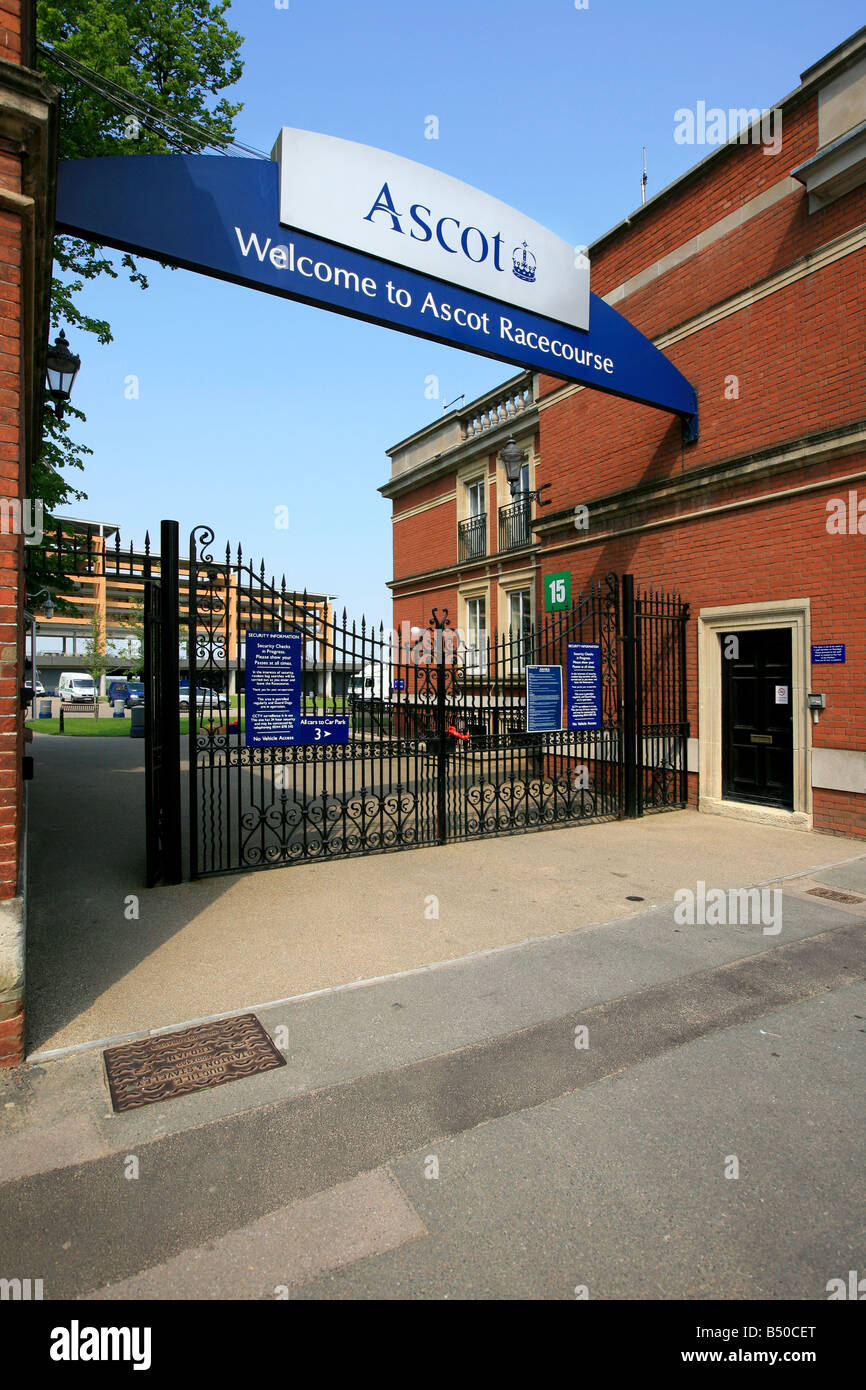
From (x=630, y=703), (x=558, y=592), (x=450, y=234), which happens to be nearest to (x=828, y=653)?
(x=630, y=703)

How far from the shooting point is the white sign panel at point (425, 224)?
7004 mm

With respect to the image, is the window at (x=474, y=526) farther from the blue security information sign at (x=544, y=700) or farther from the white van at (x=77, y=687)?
the white van at (x=77, y=687)

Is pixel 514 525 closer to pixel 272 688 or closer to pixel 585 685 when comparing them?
pixel 585 685

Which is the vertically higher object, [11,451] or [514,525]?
[514,525]

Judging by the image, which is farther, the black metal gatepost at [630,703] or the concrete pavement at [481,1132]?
the black metal gatepost at [630,703]

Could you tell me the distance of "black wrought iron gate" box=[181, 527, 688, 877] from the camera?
7.18 meters

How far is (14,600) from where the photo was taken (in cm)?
355

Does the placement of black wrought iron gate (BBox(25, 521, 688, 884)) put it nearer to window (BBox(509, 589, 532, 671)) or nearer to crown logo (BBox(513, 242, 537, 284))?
crown logo (BBox(513, 242, 537, 284))

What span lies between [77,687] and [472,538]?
124ft

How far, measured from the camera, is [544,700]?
9500mm

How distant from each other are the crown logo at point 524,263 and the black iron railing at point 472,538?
41.1ft
